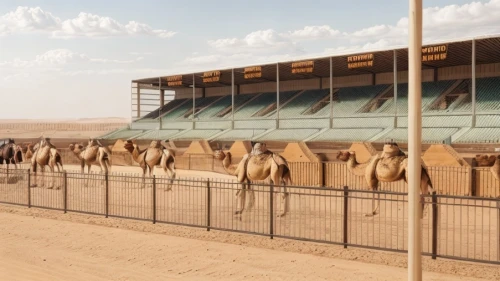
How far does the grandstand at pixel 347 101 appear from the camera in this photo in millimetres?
34781

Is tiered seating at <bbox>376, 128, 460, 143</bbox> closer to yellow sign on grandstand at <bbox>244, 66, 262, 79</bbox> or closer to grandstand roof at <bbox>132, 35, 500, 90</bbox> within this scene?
grandstand roof at <bbox>132, 35, 500, 90</bbox>

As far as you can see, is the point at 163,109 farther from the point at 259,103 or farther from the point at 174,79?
the point at 259,103

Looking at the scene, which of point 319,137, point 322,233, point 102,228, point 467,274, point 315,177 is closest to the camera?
point 467,274

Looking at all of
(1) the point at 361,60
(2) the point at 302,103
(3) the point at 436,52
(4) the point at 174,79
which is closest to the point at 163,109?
(4) the point at 174,79

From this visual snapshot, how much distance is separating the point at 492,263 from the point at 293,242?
4.89 meters

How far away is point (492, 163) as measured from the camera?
23.4 metres

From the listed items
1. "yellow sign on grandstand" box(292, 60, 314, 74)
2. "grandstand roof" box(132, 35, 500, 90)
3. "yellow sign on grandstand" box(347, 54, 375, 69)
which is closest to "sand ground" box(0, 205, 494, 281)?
"grandstand roof" box(132, 35, 500, 90)

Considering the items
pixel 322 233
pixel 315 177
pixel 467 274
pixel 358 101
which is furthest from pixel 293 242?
pixel 358 101

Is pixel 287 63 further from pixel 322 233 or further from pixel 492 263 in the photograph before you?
pixel 492 263

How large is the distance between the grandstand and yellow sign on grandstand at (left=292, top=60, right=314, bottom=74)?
0.07 m

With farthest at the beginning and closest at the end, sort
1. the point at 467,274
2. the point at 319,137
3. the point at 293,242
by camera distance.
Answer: the point at 319,137 < the point at 293,242 < the point at 467,274

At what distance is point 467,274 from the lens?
11.9m

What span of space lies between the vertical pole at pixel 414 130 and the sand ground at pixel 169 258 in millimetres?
5492

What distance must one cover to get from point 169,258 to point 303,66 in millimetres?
30152
